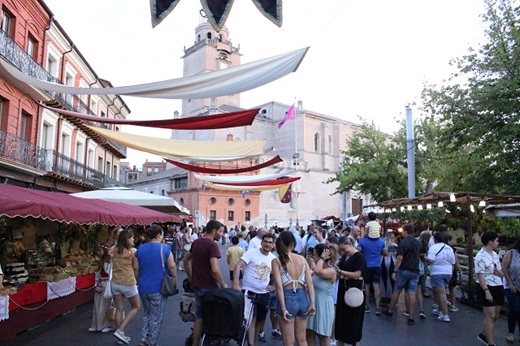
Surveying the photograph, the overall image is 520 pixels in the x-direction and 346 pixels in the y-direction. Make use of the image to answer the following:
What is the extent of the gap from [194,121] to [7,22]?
12.1 meters

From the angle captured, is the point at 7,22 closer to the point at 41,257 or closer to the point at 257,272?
the point at 41,257

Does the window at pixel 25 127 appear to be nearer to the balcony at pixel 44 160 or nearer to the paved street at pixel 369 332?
the balcony at pixel 44 160

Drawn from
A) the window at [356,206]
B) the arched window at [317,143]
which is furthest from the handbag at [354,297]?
the arched window at [317,143]

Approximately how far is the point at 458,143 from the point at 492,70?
9.55 feet

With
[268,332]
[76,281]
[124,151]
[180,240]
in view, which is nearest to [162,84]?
[268,332]

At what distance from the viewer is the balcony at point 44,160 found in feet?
49.8

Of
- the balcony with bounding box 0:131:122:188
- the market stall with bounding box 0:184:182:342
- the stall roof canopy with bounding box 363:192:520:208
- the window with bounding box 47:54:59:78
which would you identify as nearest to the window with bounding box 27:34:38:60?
the window with bounding box 47:54:59:78

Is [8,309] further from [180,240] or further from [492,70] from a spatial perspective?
[492,70]

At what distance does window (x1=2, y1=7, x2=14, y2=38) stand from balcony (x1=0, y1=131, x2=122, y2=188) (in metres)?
3.70

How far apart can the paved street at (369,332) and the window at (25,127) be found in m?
11.5

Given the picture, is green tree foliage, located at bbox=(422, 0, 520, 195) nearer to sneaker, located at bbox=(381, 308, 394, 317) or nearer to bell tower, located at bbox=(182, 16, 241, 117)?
sneaker, located at bbox=(381, 308, 394, 317)

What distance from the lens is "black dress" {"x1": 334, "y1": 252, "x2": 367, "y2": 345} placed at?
5.34 metres

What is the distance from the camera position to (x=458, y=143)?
53.6 ft

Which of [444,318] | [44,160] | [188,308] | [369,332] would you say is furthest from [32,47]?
[444,318]
